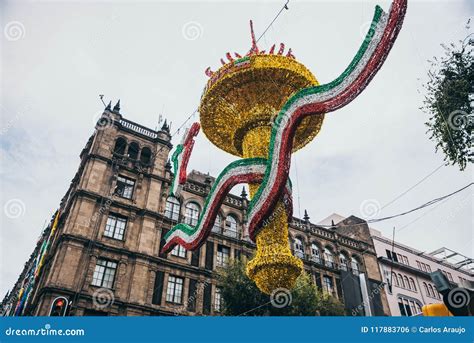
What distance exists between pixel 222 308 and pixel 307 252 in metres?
11.4

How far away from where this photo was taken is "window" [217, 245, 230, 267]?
78.2 feet

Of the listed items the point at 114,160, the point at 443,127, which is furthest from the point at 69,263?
the point at 443,127

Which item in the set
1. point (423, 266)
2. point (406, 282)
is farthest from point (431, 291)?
point (406, 282)

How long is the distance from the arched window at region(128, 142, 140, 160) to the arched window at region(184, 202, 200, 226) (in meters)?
5.08

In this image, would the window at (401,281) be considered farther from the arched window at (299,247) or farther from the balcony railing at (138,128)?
the balcony railing at (138,128)

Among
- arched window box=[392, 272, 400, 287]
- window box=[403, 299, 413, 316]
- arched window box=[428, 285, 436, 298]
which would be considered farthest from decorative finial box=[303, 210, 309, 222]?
arched window box=[428, 285, 436, 298]

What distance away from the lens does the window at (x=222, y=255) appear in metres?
23.8

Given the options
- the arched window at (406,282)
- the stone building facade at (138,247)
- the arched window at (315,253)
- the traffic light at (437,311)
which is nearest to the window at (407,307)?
the arched window at (406,282)

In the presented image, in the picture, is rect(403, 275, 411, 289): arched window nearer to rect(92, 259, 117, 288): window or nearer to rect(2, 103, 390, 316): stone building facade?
rect(2, 103, 390, 316): stone building facade

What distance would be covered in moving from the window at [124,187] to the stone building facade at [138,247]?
6 centimetres

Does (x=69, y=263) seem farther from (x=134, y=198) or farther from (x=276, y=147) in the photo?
(x=276, y=147)

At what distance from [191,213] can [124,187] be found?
4.86 metres

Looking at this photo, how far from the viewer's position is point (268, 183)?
244 inches

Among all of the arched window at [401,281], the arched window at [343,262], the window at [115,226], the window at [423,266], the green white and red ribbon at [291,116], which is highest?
the window at [423,266]
